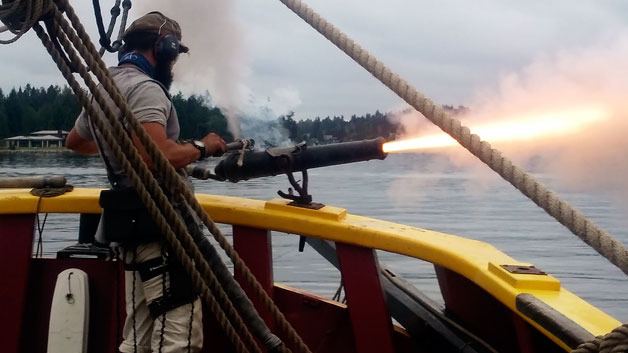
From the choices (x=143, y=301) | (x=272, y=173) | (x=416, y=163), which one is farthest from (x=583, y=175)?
(x=416, y=163)

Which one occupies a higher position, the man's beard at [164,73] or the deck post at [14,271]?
the man's beard at [164,73]

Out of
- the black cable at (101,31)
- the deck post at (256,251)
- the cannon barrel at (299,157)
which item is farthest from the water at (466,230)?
the cannon barrel at (299,157)

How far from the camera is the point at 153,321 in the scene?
3635mm

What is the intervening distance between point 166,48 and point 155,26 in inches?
5.1

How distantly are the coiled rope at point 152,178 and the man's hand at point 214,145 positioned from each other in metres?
0.63

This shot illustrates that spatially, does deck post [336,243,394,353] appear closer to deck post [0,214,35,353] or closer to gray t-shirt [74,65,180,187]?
gray t-shirt [74,65,180,187]

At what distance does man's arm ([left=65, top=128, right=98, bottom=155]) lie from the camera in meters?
4.07

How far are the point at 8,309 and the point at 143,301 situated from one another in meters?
0.86

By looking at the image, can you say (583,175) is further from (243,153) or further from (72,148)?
(72,148)

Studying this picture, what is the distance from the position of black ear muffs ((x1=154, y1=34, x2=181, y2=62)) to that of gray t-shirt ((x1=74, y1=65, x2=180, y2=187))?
0.14 m

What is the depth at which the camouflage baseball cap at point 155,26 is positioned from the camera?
3686mm

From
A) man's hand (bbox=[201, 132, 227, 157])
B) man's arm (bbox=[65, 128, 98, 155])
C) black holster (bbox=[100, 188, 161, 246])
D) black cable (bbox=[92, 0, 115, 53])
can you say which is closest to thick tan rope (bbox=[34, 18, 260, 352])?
black holster (bbox=[100, 188, 161, 246])

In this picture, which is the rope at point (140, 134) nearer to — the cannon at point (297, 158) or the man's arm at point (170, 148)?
the man's arm at point (170, 148)

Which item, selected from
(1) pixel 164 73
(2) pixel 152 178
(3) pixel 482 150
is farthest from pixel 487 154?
(1) pixel 164 73
